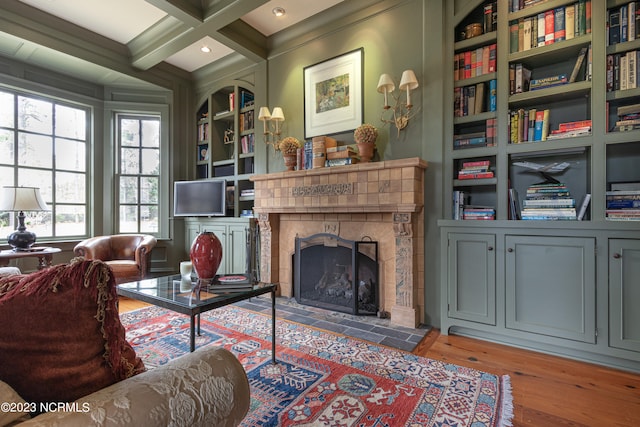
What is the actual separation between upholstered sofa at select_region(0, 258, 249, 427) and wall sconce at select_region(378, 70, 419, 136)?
268 cm

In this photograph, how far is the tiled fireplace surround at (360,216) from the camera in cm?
272

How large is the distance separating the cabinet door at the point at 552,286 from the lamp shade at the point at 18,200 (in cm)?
461

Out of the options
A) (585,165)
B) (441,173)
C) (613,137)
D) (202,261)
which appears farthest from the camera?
(441,173)

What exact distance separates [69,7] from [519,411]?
17.0 feet

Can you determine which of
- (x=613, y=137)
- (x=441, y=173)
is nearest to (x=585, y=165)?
(x=613, y=137)

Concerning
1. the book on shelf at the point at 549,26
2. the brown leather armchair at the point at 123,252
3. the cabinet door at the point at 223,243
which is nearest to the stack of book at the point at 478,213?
the book on shelf at the point at 549,26

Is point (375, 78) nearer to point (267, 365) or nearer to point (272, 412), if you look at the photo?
point (267, 365)

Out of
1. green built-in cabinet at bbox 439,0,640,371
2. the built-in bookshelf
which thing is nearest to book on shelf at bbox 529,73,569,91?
green built-in cabinet at bbox 439,0,640,371

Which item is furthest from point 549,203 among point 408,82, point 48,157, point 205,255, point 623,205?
point 48,157

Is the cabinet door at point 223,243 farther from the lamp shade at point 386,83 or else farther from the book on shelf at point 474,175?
the book on shelf at point 474,175

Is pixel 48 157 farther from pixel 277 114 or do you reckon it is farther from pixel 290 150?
pixel 290 150

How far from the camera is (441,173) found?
2732 mm

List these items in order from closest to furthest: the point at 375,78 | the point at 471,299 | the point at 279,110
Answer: the point at 471,299, the point at 375,78, the point at 279,110

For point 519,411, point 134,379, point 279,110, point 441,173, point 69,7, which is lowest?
point 519,411
